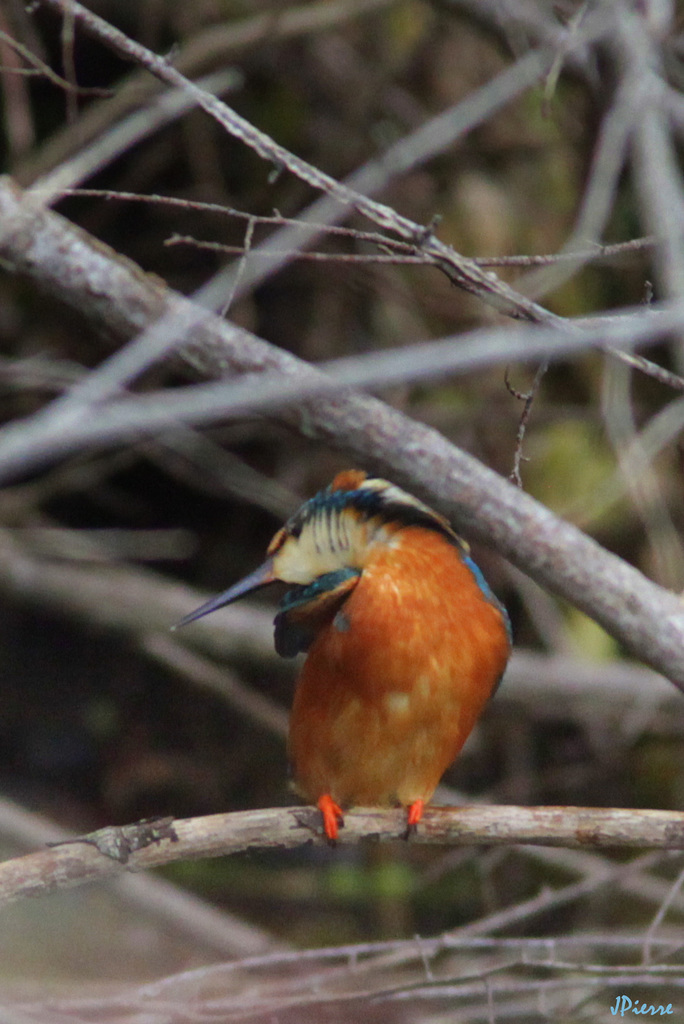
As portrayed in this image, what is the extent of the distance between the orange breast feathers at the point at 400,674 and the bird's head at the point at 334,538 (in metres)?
0.03

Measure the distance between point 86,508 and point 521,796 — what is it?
7.65 ft

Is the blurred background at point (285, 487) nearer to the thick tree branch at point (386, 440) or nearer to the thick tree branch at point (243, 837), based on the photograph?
the thick tree branch at point (386, 440)

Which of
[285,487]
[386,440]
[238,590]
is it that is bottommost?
[238,590]

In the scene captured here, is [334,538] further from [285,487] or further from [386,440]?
[285,487]

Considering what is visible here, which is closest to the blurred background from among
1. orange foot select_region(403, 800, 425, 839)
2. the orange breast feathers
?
the orange breast feathers

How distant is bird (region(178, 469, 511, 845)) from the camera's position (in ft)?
7.09

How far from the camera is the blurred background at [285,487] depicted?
388cm

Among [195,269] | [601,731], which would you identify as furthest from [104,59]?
[601,731]

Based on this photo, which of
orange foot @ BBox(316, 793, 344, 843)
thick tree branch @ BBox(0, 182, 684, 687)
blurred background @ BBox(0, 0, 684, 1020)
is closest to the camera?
thick tree branch @ BBox(0, 182, 684, 687)

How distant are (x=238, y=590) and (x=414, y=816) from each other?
0.58m

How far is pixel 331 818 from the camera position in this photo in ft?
7.02

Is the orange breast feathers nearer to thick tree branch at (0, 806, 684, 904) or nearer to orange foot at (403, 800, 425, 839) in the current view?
orange foot at (403, 800, 425, 839)

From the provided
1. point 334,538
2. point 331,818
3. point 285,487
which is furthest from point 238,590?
point 285,487

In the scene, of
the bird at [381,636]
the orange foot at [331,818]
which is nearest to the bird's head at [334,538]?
the bird at [381,636]
